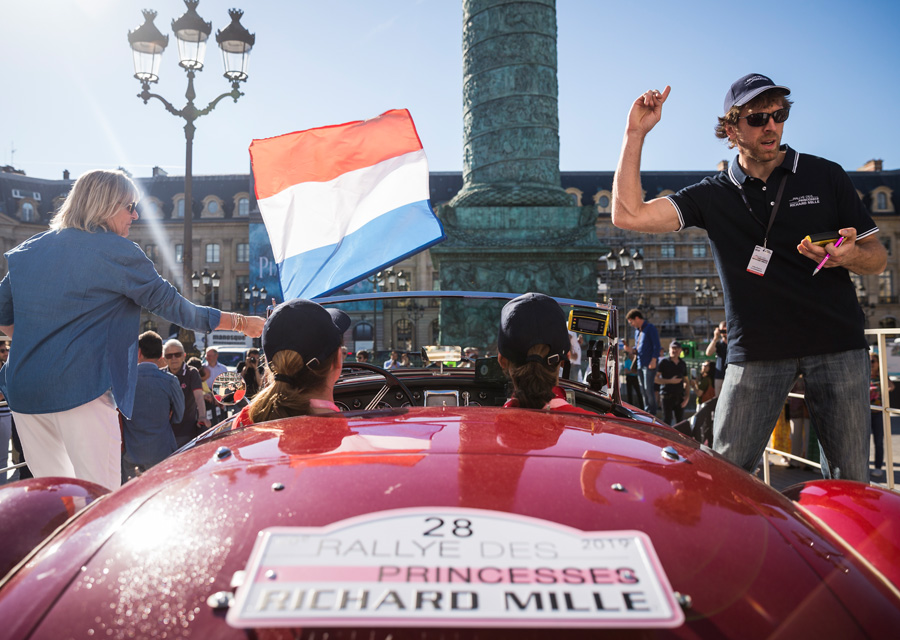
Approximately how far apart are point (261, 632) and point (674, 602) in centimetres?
56

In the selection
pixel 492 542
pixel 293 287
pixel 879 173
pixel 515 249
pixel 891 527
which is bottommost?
pixel 891 527

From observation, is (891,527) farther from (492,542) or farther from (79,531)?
(79,531)

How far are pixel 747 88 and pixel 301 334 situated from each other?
2019 mm

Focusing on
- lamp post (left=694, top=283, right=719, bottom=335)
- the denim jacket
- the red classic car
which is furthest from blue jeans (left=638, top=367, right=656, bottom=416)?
lamp post (left=694, top=283, right=719, bottom=335)

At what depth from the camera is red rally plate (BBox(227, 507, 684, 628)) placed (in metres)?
0.91

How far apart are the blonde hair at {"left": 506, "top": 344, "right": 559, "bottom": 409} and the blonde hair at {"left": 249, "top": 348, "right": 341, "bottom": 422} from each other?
58cm

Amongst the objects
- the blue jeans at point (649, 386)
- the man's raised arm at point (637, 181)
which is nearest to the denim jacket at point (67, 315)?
the man's raised arm at point (637, 181)

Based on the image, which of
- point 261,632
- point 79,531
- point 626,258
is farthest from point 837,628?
point 626,258

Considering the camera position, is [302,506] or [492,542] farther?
[302,506]

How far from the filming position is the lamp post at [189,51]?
28.5 ft

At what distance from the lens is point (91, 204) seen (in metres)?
2.96

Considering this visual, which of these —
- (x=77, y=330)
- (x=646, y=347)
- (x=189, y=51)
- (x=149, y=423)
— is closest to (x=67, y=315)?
(x=77, y=330)

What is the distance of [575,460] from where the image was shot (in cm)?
134

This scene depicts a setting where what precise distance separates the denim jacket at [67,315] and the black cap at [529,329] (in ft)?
5.39
